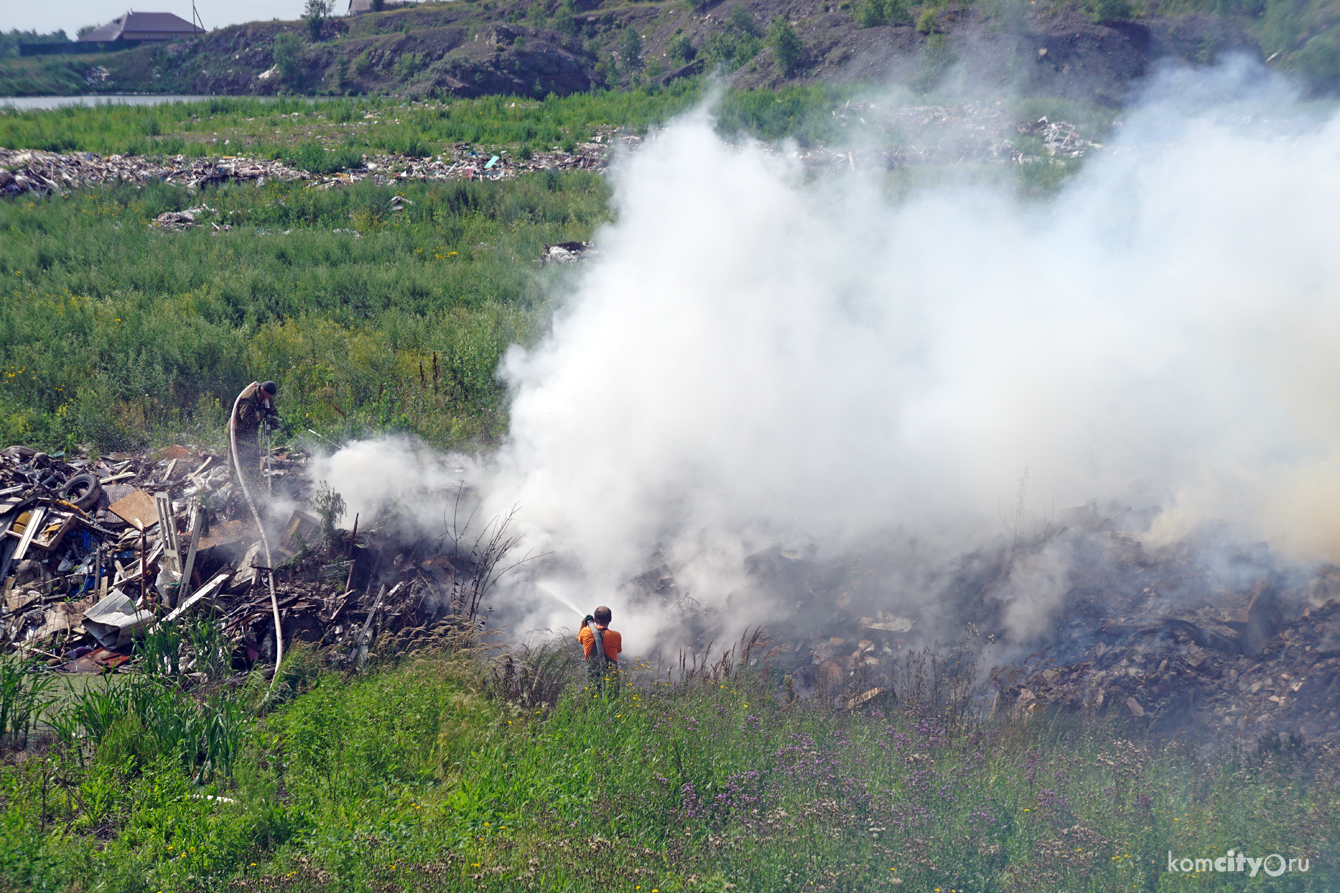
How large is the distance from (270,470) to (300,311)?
5879 millimetres

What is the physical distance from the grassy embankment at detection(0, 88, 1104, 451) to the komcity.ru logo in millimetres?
8096

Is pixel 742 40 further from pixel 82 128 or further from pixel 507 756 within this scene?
pixel 507 756

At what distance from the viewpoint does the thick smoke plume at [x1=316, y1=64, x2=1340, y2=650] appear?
748 centimetres

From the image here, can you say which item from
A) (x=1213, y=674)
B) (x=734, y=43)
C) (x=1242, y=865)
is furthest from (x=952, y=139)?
(x=734, y=43)

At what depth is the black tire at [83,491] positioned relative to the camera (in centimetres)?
740

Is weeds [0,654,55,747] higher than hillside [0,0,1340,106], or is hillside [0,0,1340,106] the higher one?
hillside [0,0,1340,106]

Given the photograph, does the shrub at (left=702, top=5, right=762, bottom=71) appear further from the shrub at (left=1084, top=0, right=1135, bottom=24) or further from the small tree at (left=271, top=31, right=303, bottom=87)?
the small tree at (left=271, top=31, right=303, bottom=87)

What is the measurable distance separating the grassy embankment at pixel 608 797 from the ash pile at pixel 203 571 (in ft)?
2.62

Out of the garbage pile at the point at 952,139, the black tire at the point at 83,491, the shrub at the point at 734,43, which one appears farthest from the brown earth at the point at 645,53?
the black tire at the point at 83,491

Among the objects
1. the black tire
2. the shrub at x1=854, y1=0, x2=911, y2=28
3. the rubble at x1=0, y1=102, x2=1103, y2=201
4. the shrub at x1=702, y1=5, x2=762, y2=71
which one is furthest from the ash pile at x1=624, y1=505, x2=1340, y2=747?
the shrub at x1=702, y1=5, x2=762, y2=71

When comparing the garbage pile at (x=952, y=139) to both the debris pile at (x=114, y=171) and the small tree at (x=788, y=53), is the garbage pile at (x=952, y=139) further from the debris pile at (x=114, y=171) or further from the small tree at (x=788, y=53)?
the debris pile at (x=114, y=171)

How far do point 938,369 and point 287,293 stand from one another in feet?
36.4

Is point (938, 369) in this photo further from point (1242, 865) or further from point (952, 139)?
point (952, 139)

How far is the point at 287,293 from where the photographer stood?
1372 cm
